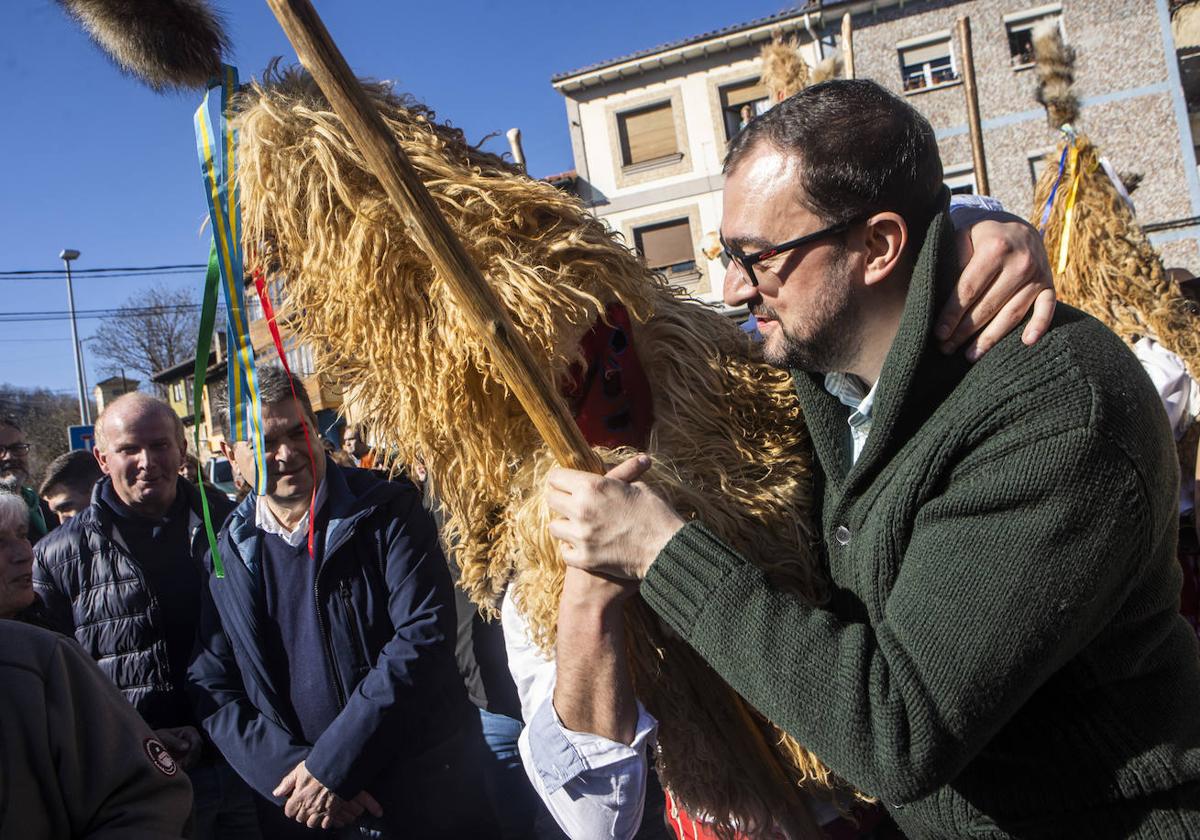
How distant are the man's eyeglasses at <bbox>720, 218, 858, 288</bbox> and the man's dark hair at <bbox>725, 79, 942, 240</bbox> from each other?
0.04ft

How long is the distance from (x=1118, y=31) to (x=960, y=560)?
75.5 ft

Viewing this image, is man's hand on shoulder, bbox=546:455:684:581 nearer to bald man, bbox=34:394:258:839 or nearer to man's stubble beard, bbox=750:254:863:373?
man's stubble beard, bbox=750:254:863:373

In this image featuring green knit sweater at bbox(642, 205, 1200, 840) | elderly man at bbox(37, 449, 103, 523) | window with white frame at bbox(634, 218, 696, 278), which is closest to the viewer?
green knit sweater at bbox(642, 205, 1200, 840)

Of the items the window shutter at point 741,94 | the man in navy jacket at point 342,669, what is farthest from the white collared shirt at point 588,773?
the window shutter at point 741,94

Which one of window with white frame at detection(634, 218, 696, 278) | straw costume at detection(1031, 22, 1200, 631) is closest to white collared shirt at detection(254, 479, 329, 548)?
straw costume at detection(1031, 22, 1200, 631)

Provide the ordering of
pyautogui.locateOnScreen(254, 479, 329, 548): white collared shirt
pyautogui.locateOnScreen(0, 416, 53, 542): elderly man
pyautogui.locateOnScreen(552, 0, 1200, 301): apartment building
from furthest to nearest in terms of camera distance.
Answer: pyautogui.locateOnScreen(552, 0, 1200, 301): apartment building → pyautogui.locateOnScreen(0, 416, 53, 542): elderly man → pyautogui.locateOnScreen(254, 479, 329, 548): white collared shirt

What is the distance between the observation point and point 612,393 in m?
1.62

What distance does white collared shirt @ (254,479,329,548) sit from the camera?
296 centimetres

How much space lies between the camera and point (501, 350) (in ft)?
4.30

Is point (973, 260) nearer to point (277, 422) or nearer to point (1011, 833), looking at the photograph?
point (1011, 833)

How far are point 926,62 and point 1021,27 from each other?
2.06m

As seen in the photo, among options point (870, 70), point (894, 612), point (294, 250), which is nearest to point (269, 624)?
point (294, 250)

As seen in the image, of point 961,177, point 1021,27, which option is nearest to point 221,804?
point 961,177

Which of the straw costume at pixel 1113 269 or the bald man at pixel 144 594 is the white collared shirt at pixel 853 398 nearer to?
the straw costume at pixel 1113 269
